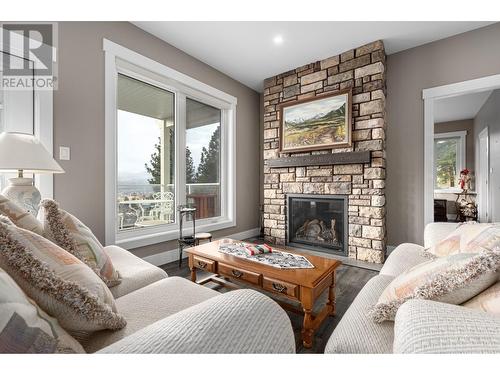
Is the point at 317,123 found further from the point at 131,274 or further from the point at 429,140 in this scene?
the point at 131,274

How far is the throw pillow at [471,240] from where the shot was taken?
904 mm

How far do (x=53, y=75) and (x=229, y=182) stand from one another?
7.92ft

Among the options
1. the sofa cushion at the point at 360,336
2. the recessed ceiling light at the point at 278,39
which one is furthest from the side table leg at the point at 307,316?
the recessed ceiling light at the point at 278,39

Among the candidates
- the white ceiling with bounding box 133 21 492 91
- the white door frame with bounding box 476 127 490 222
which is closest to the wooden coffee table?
the white ceiling with bounding box 133 21 492 91

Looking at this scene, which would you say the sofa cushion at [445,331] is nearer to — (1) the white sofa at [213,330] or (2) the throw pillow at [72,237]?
(1) the white sofa at [213,330]

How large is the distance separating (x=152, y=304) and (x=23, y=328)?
593 mm

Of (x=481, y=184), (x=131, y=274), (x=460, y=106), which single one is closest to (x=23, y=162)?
(x=131, y=274)

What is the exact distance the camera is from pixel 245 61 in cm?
326

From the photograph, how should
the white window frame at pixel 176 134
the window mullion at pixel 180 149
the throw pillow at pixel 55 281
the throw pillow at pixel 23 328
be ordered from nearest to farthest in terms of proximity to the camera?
the throw pillow at pixel 23 328 < the throw pillow at pixel 55 281 < the white window frame at pixel 176 134 < the window mullion at pixel 180 149

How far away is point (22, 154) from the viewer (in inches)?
53.5

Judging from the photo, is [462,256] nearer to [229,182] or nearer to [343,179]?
[343,179]

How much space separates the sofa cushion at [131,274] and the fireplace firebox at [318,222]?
243cm

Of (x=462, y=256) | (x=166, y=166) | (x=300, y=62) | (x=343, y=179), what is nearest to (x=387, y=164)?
(x=343, y=179)

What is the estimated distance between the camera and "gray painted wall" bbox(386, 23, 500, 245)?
2.68 metres
